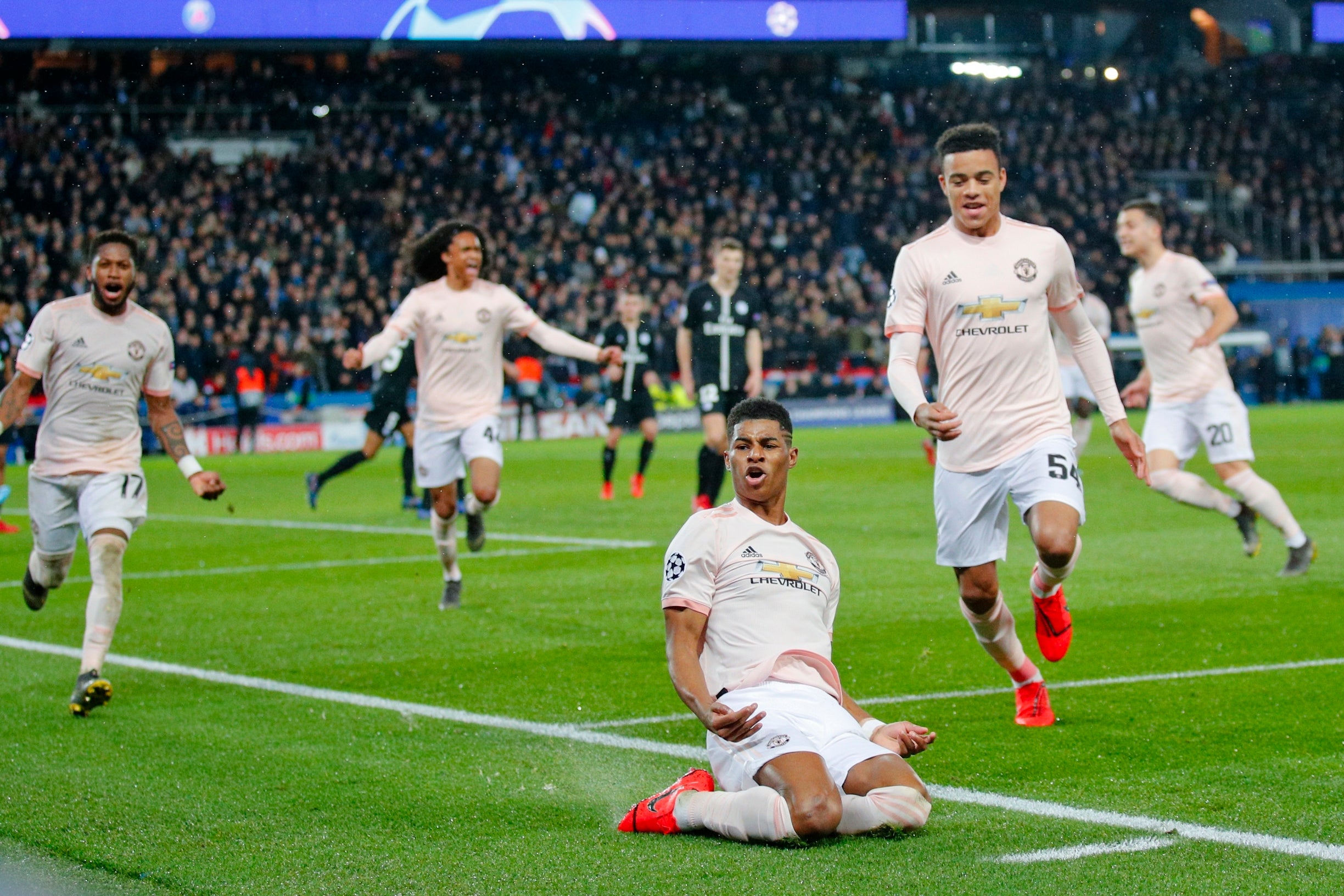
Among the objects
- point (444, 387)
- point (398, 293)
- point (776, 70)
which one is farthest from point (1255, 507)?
point (776, 70)

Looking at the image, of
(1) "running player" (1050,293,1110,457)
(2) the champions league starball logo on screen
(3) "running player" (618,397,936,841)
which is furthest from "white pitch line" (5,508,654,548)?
(2) the champions league starball logo on screen

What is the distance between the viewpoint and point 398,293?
114ft

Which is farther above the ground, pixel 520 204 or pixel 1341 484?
pixel 520 204

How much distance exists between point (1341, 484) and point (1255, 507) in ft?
24.0

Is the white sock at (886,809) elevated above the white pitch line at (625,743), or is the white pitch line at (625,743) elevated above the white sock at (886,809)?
the white sock at (886,809)

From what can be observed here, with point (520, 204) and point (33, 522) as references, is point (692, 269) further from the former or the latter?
point (33, 522)

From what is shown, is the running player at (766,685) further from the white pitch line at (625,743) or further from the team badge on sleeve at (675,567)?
the white pitch line at (625,743)

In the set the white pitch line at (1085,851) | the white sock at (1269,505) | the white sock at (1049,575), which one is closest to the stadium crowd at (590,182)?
the white sock at (1269,505)

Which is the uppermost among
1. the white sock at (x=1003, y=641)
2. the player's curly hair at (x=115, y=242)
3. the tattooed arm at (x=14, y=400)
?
the player's curly hair at (x=115, y=242)

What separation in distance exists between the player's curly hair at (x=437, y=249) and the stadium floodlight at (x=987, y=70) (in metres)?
35.4

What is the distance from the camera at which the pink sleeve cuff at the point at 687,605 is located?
192 inches

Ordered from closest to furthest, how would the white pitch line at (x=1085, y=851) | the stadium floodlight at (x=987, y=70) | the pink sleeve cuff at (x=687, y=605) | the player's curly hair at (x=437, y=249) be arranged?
the white pitch line at (x=1085, y=851), the pink sleeve cuff at (x=687, y=605), the player's curly hair at (x=437, y=249), the stadium floodlight at (x=987, y=70)

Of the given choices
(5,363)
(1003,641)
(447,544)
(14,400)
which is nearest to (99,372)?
(14,400)

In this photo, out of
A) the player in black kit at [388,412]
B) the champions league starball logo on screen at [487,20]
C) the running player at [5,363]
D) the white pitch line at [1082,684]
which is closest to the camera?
the white pitch line at [1082,684]
